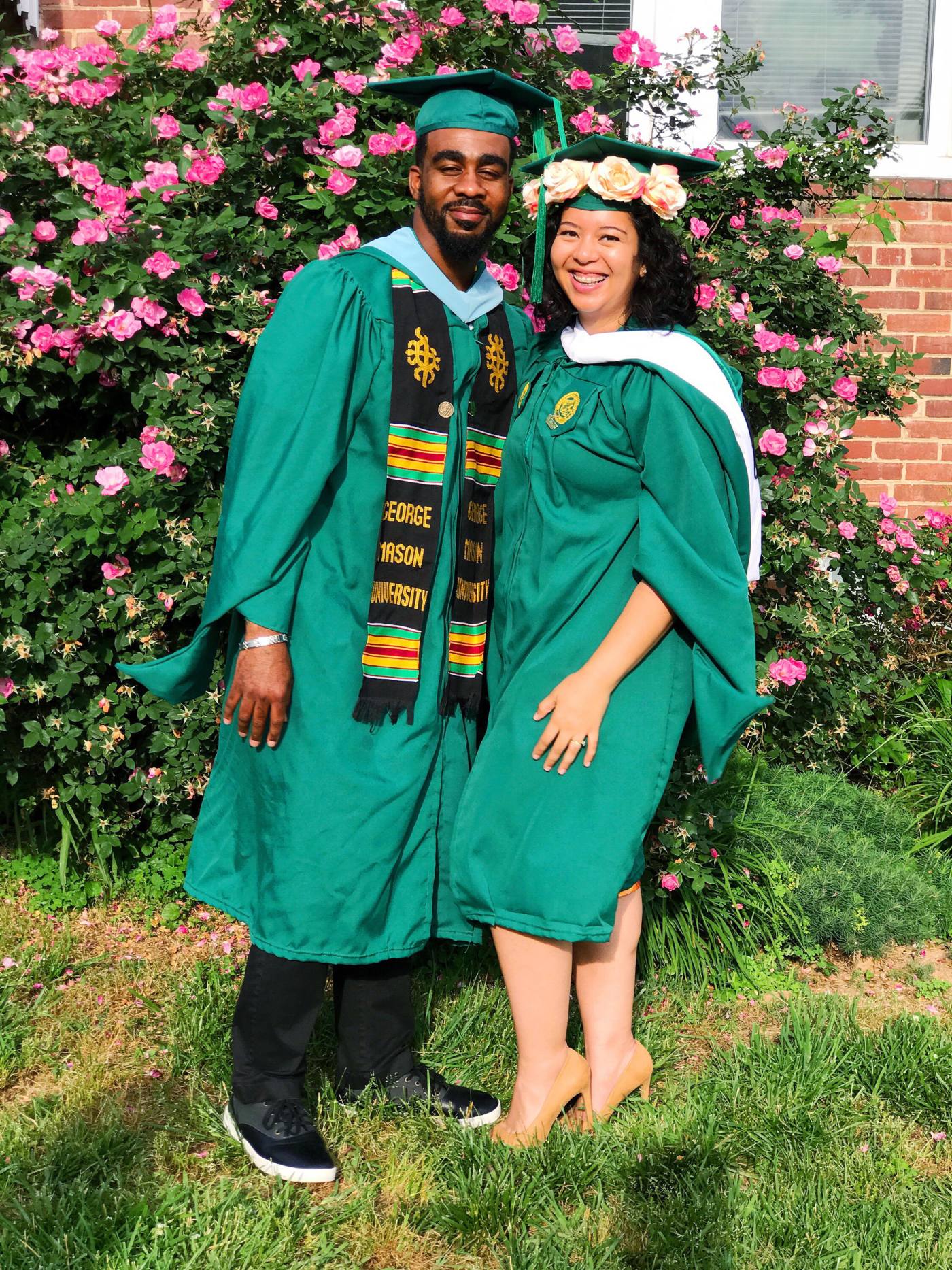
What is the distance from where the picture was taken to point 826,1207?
246cm

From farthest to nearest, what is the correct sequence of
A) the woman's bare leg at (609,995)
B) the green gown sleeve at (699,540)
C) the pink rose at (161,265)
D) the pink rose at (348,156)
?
the pink rose at (348,156)
the pink rose at (161,265)
the woman's bare leg at (609,995)
the green gown sleeve at (699,540)

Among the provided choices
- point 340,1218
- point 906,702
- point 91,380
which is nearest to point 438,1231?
point 340,1218

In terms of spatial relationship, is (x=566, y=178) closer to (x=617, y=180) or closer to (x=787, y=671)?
(x=617, y=180)

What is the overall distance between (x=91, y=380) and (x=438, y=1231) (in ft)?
7.70

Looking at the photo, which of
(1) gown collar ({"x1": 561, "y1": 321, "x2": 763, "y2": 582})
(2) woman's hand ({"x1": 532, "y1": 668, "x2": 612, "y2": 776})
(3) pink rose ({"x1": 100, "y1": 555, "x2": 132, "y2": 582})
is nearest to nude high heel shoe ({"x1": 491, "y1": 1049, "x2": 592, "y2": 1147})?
(2) woman's hand ({"x1": 532, "y1": 668, "x2": 612, "y2": 776})

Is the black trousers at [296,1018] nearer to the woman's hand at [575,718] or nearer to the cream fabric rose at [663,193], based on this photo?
Answer: the woman's hand at [575,718]

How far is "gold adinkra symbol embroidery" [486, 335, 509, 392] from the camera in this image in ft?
8.42

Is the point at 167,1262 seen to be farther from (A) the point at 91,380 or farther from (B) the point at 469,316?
(A) the point at 91,380

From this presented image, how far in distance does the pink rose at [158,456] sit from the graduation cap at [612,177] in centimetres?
111

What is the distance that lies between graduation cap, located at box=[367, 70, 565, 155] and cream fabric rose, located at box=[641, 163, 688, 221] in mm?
240

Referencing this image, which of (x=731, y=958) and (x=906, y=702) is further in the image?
(x=906, y=702)

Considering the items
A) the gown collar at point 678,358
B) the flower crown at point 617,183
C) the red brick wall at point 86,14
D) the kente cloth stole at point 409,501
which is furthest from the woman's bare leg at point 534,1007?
the red brick wall at point 86,14

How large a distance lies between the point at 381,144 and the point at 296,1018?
7.14 ft

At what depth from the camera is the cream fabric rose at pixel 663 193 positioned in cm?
237
